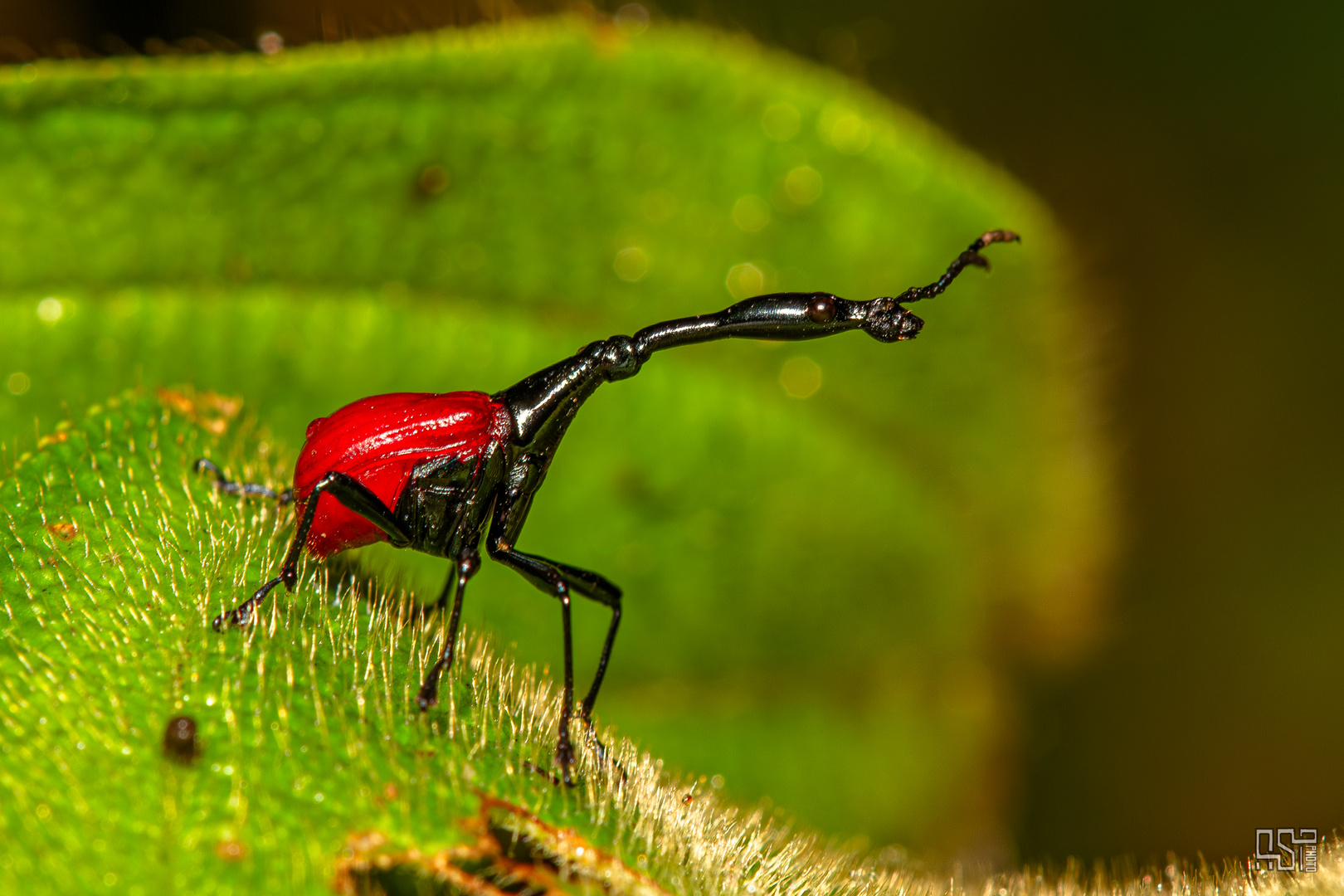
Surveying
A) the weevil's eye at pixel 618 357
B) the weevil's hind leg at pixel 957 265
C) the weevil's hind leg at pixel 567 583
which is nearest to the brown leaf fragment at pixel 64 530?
the weevil's hind leg at pixel 567 583

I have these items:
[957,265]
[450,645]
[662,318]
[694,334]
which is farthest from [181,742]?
[957,265]

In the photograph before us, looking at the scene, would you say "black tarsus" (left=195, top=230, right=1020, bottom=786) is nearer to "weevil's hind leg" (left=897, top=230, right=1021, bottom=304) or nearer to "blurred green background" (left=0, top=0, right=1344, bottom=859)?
"weevil's hind leg" (left=897, top=230, right=1021, bottom=304)

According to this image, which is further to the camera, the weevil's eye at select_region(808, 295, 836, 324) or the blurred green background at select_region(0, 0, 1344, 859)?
the blurred green background at select_region(0, 0, 1344, 859)

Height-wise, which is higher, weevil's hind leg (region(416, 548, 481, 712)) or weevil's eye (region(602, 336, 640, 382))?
weevil's eye (region(602, 336, 640, 382))

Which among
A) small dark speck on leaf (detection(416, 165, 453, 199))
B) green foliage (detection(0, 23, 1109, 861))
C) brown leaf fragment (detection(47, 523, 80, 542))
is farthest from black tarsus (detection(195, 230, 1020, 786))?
small dark speck on leaf (detection(416, 165, 453, 199))

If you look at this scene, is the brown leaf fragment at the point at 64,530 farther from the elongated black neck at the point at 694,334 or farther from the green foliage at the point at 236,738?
the elongated black neck at the point at 694,334
